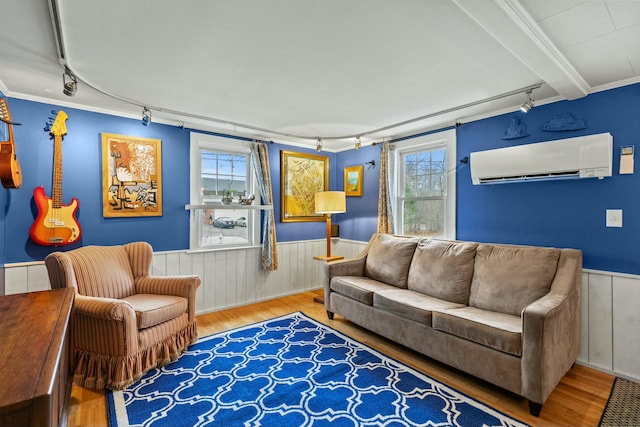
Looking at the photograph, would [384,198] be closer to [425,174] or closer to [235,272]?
[425,174]

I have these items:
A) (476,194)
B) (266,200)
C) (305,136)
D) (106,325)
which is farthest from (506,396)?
(305,136)

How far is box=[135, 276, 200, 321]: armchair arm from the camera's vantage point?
9.52ft

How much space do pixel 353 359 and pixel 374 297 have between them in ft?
2.10

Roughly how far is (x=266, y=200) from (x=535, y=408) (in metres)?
3.47

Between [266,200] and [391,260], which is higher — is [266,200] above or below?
above

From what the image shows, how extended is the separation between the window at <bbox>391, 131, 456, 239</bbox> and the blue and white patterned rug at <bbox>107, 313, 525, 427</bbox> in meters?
1.81

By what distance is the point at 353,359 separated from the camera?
2.72m

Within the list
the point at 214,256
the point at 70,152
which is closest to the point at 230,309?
the point at 214,256

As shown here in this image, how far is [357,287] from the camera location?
3.32 metres

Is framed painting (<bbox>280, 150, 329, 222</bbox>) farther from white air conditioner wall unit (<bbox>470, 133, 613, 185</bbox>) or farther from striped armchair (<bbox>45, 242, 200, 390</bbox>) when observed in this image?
white air conditioner wall unit (<bbox>470, 133, 613, 185</bbox>)

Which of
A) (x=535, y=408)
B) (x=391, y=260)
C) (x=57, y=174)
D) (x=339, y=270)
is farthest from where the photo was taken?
(x=339, y=270)

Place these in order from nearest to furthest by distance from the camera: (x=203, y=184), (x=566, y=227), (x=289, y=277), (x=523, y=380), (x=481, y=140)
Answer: (x=523, y=380) < (x=566, y=227) < (x=481, y=140) < (x=203, y=184) < (x=289, y=277)

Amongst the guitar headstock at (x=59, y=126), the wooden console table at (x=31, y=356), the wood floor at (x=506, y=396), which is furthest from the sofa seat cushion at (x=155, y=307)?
the guitar headstock at (x=59, y=126)

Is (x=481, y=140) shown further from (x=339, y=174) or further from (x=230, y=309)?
(x=230, y=309)
